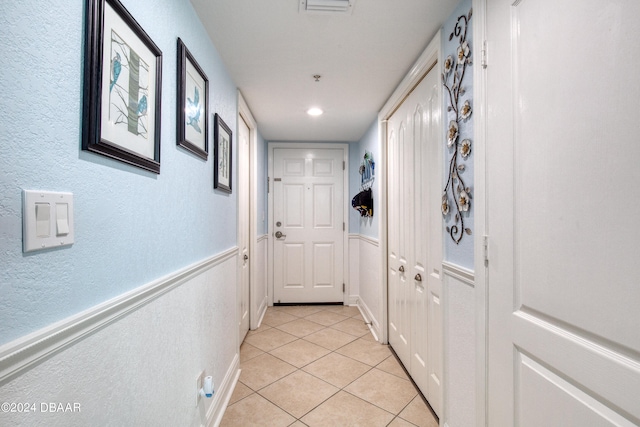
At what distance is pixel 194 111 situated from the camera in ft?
4.61

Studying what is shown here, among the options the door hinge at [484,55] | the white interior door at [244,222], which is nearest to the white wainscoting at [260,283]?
the white interior door at [244,222]

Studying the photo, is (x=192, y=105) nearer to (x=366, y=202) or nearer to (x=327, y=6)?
(x=327, y=6)

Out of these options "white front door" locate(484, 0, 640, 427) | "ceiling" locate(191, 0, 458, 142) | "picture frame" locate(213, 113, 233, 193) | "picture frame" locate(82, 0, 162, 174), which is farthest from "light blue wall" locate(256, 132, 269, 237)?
"white front door" locate(484, 0, 640, 427)

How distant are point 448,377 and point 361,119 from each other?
7.72ft

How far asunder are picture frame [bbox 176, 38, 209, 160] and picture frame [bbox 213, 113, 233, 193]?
0.52 feet

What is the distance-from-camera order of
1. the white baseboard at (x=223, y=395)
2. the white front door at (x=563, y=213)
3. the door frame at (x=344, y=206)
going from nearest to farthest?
the white front door at (x=563, y=213) < the white baseboard at (x=223, y=395) < the door frame at (x=344, y=206)

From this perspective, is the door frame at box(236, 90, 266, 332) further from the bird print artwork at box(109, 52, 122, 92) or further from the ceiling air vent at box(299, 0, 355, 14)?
the bird print artwork at box(109, 52, 122, 92)

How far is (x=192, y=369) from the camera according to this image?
137cm

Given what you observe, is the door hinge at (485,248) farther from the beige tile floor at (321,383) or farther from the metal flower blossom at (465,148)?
the beige tile floor at (321,383)

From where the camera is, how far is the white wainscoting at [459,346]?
130cm

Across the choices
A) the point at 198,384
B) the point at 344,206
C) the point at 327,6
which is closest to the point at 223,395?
the point at 198,384

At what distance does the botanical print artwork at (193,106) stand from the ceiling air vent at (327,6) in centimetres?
61

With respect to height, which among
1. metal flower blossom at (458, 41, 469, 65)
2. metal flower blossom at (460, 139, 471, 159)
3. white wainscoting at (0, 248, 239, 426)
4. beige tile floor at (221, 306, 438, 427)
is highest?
metal flower blossom at (458, 41, 469, 65)

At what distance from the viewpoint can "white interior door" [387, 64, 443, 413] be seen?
5.59 feet
